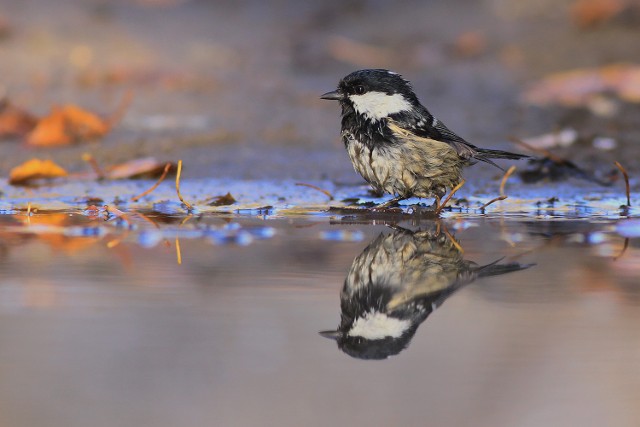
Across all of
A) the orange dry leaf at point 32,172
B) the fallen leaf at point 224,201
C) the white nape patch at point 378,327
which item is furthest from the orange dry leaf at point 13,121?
the white nape patch at point 378,327

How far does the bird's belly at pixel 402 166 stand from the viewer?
4.85 m

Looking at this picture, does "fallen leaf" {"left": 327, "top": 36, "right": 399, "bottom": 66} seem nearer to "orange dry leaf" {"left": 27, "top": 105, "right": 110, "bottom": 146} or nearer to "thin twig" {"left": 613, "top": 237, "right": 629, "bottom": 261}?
"orange dry leaf" {"left": 27, "top": 105, "right": 110, "bottom": 146}

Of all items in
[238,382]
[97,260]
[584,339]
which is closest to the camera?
[238,382]

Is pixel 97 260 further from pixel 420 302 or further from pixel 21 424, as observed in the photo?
pixel 21 424

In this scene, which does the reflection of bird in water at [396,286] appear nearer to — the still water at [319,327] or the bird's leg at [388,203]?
the still water at [319,327]

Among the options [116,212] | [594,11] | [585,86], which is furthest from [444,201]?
[594,11]

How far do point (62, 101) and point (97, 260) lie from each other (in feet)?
19.4

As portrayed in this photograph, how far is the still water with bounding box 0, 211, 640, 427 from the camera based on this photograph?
2.14 metres

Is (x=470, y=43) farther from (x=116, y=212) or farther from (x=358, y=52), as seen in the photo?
(x=116, y=212)

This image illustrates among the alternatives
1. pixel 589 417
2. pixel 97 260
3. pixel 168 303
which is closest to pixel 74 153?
pixel 97 260

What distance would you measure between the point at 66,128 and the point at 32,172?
172 cm

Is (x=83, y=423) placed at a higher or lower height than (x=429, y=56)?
lower

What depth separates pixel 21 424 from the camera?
2.02 metres

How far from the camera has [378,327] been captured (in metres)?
2.72
